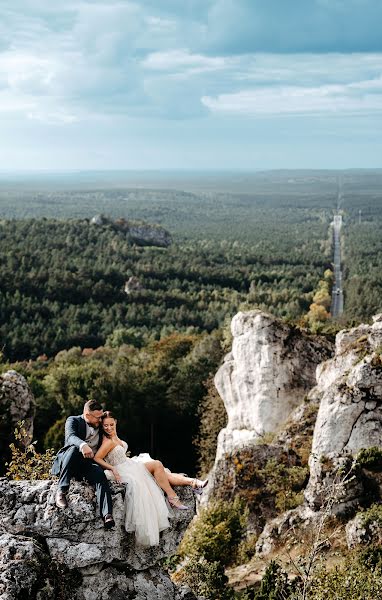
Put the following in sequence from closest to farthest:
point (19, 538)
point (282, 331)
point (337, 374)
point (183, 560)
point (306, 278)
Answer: point (19, 538)
point (183, 560)
point (337, 374)
point (282, 331)
point (306, 278)

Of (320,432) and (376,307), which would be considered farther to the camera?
(376,307)

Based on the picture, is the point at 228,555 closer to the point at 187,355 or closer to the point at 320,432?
the point at 320,432

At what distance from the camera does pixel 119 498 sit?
1374cm

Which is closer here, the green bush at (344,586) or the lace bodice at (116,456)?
the lace bodice at (116,456)

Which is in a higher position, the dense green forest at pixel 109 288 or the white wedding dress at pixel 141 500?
the white wedding dress at pixel 141 500

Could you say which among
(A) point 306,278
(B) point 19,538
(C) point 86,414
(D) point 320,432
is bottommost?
(A) point 306,278

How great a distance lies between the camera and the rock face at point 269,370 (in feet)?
116

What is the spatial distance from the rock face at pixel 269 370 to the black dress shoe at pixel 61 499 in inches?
874

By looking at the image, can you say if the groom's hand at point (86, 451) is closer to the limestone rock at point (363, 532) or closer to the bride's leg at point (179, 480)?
the bride's leg at point (179, 480)

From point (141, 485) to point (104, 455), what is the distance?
3.01 feet

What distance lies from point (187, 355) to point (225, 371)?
1835cm

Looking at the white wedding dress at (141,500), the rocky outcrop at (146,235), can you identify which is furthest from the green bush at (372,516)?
the rocky outcrop at (146,235)

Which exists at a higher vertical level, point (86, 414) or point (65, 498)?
point (86, 414)

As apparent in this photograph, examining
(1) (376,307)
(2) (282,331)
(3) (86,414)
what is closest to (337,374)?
(2) (282,331)
